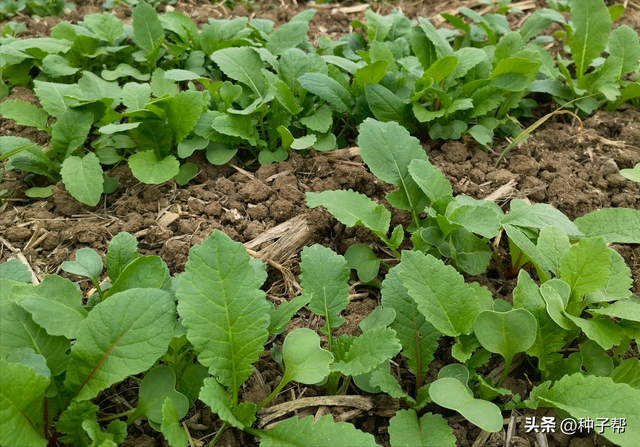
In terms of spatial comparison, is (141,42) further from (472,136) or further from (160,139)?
(472,136)

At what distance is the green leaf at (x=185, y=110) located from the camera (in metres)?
2.04

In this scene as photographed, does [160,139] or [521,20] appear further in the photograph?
[521,20]

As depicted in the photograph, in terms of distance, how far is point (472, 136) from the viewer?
2.31 meters

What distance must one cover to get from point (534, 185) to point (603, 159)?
385mm

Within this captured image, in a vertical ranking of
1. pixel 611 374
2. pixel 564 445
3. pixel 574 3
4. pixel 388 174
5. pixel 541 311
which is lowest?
pixel 564 445

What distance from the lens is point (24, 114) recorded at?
218cm

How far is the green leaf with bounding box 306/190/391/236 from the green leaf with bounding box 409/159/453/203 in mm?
149

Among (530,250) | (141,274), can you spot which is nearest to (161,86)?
(141,274)

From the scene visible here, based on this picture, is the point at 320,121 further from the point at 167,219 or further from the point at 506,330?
the point at 506,330

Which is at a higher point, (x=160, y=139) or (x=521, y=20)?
(x=521, y=20)

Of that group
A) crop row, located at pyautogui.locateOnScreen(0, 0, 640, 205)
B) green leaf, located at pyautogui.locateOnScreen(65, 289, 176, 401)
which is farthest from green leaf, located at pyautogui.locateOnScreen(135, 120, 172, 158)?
green leaf, located at pyautogui.locateOnScreen(65, 289, 176, 401)

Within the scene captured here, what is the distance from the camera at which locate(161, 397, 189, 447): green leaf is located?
3.90 feet

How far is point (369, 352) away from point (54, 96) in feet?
5.62

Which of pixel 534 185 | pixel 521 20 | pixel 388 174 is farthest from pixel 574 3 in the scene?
pixel 388 174
